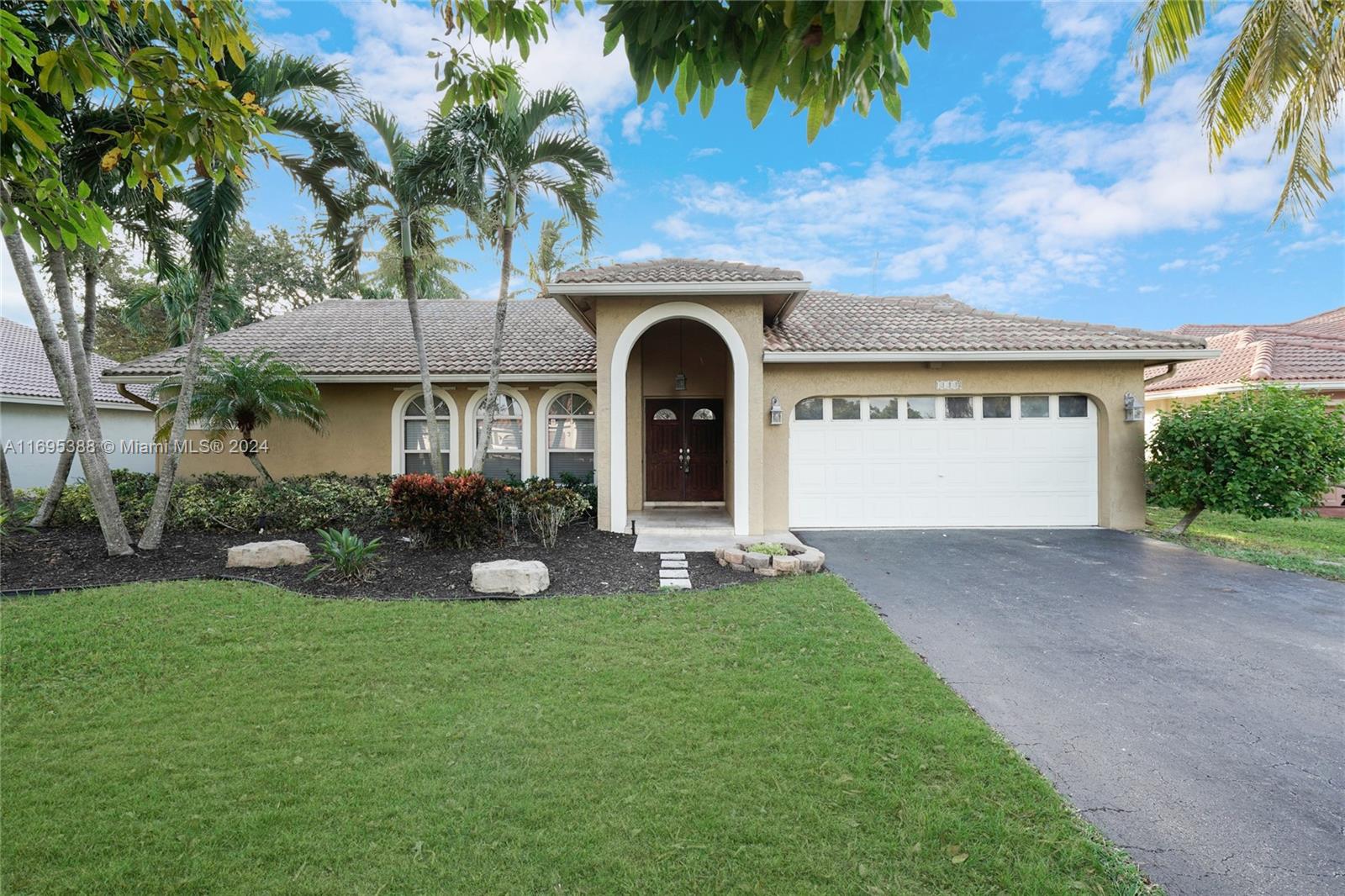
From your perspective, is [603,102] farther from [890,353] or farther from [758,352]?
[890,353]

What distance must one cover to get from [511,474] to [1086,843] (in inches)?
451

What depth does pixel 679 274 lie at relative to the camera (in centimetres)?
932

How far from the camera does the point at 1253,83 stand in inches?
295

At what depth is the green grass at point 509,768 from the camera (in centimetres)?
235

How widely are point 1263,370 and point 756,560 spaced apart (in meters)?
15.8

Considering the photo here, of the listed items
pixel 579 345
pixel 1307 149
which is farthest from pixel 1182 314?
pixel 579 345

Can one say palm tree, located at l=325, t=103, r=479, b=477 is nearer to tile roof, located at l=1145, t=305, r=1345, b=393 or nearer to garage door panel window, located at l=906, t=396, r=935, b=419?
garage door panel window, located at l=906, t=396, r=935, b=419

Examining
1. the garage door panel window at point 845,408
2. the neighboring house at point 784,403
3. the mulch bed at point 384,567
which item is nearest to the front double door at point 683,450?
the neighboring house at point 784,403

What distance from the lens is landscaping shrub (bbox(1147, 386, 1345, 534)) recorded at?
867cm

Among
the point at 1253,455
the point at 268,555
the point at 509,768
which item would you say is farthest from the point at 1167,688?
the point at 268,555

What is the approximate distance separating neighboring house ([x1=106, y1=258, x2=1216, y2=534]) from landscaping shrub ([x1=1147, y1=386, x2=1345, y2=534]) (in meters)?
0.70

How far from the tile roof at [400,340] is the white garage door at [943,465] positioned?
522cm

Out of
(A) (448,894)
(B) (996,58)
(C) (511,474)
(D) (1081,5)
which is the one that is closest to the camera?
(A) (448,894)

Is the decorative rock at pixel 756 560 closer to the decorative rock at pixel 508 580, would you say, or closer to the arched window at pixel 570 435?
the decorative rock at pixel 508 580
